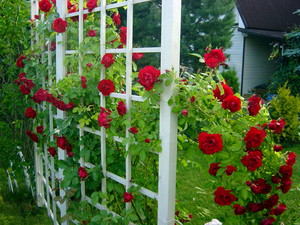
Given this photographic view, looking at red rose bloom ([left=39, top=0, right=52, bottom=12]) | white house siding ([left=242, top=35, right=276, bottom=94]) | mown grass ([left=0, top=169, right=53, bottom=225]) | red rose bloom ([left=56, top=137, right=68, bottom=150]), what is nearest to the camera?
red rose bloom ([left=56, top=137, right=68, bottom=150])

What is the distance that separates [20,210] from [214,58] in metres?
2.66

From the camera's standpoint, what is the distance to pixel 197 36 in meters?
7.97

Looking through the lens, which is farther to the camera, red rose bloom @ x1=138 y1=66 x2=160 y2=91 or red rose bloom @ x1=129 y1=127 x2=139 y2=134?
red rose bloom @ x1=129 y1=127 x2=139 y2=134

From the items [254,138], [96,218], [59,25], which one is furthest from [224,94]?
[59,25]

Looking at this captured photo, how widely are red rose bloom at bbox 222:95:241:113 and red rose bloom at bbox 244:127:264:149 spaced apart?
4.9 inches

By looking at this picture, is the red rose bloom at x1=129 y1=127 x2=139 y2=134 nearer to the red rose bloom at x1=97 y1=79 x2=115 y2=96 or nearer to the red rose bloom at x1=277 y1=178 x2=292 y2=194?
the red rose bloom at x1=97 y1=79 x2=115 y2=96

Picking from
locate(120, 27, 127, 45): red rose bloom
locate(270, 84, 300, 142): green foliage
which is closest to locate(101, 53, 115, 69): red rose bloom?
locate(120, 27, 127, 45): red rose bloom

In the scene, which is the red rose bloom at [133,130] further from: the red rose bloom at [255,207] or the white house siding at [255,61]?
the white house siding at [255,61]

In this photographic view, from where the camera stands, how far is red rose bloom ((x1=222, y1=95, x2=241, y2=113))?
1.39 m

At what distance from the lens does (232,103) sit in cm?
139

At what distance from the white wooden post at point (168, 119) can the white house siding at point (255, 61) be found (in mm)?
10452

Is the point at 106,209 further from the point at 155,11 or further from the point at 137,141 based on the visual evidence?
the point at 155,11

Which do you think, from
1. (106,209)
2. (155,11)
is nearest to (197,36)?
(155,11)

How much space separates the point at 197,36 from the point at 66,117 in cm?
632
